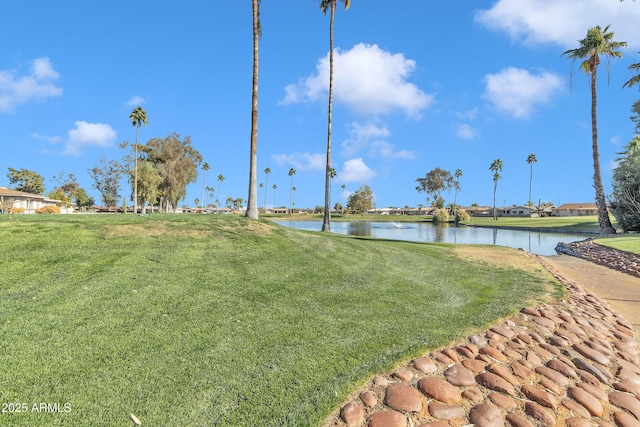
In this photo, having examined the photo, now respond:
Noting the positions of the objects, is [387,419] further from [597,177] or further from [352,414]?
[597,177]

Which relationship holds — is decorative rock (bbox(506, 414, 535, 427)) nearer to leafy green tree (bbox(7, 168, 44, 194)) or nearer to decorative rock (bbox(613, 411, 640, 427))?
decorative rock (bbox(613, 411, 640, 427))

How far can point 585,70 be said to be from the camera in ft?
A: 74.2

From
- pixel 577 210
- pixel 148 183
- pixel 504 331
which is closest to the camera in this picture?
pixel 504 331

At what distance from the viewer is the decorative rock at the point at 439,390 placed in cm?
289

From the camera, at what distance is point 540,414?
9.12ft

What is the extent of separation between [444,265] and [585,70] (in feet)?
74.4

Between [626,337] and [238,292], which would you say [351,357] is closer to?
[238,292]

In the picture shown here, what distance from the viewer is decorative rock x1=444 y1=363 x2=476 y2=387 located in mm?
3130

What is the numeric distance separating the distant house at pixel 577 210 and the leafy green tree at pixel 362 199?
51956 mm

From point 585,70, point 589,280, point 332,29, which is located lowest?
point 589,280

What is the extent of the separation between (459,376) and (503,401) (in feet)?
1.33

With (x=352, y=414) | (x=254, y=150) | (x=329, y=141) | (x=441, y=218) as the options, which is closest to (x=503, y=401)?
(x=352, y=414)

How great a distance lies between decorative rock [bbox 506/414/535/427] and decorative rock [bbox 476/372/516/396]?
1.17ft

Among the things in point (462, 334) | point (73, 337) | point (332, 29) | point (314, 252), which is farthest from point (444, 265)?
point (332, 29)
